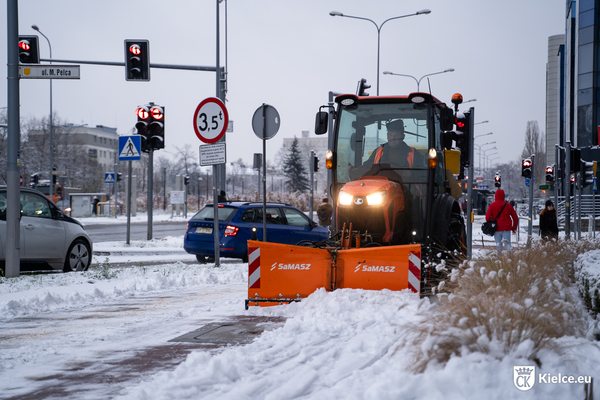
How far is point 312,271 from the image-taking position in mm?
7691

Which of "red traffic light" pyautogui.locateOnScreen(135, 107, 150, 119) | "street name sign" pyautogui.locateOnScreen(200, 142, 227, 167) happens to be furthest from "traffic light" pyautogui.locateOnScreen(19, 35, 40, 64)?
"street name sign" pyautogui.locateOnScreen(200, 142, 227, 167)

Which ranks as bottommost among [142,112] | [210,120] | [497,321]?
[497,321]

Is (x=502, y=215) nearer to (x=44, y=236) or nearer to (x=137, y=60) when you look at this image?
(x=137, y=60)

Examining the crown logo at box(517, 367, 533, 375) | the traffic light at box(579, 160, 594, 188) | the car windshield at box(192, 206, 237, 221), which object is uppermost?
the traffic light at box(579, 160, 594, 188)

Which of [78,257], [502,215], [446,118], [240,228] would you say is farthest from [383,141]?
[502,215]

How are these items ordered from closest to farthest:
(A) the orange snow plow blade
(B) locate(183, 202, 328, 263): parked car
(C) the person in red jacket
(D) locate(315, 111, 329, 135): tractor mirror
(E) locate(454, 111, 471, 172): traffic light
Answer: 1. (A) the orange snow plow blade
2. (D) locate(315, 111, 329, 135): tractor mirror
3. (E) locate(454, 111, 471, 172): traffic light
4. (B) locate(183, 202, 328, 263): parked car
5. (C) the person in red jacket

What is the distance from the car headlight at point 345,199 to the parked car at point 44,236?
630cm

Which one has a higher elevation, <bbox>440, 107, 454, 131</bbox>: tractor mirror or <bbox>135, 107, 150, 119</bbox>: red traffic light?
<bbox>135, 107, 150, 119</bbox>: red traffic light

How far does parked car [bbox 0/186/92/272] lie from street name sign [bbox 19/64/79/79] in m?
2.12

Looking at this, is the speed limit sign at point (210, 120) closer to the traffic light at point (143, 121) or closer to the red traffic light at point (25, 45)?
the red traffic light at point (25, 45)

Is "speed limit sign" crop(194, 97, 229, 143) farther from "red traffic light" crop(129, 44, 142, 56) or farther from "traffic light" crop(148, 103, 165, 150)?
"traffic light" crop(148, 103, 165, 150)

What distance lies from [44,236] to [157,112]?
6.73 meters

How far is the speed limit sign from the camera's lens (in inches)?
462

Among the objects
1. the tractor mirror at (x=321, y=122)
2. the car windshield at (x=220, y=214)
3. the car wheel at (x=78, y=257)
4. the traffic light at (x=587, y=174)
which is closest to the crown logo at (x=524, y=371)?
the tractor mirror at (x=321, y=122)
